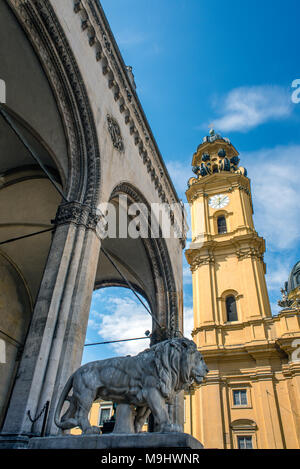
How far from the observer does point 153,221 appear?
11422mm

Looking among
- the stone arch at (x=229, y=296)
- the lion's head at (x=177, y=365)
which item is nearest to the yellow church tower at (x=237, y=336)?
the stone arch at (x=229, y=296)

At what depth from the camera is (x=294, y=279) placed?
37.9 metres

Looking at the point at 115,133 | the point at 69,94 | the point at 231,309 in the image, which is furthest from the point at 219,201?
the point at 69,94

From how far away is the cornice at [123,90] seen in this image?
26.0ft

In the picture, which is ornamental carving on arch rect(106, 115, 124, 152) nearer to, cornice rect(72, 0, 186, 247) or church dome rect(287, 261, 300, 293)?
cornice rect(72, 0, 186, 247)

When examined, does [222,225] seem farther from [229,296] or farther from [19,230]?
[19,230]

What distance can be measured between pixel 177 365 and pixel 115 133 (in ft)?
21.1

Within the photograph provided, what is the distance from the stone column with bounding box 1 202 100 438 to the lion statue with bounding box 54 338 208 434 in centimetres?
79

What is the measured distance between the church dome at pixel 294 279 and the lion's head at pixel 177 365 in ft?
120

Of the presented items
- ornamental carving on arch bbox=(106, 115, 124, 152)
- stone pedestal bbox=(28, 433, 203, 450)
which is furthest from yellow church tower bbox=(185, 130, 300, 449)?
stone pedestal bbox=(28, 433, 203, 450)

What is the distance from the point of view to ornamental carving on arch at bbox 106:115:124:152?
8391 mm
